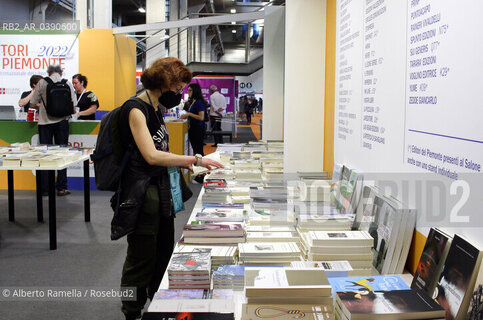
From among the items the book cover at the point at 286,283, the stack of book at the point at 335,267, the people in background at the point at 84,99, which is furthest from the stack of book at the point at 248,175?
the people in background at the point at 84,99

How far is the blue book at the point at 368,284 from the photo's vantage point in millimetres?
1604

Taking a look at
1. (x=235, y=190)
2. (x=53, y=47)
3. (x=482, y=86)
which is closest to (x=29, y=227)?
(x=235, y=190)

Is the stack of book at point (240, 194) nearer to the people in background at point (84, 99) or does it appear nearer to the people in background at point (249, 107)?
the people in background at point (84, 99)

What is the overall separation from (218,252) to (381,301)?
869 millimetres

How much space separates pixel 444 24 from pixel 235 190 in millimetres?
2064

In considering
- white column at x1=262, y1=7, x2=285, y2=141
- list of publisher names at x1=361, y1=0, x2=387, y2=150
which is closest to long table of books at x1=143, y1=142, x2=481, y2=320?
list of publisher names at x1=361, y1=0, x2=387, y2=150

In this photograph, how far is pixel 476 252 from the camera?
141 centimetres

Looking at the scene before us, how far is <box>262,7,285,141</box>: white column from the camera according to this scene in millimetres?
7023

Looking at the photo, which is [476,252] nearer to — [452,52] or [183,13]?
[452,52]

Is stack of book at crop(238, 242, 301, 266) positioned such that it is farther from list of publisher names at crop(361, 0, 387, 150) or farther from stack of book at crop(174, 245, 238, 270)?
list of publisher names at crop(361, 0, 387, 150)

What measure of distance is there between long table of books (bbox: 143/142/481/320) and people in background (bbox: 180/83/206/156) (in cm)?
499

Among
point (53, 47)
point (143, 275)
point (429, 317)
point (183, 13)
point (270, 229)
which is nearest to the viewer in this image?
point (429, 317)

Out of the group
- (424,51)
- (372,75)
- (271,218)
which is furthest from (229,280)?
(372,75)

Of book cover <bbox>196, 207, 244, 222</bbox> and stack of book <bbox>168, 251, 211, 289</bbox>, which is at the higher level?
book cover <bbox>196, 207, 244, 222</bbox>
